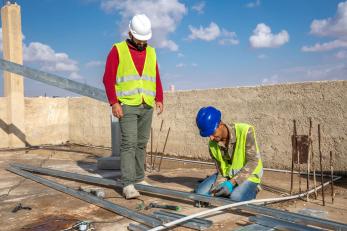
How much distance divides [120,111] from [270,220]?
6.46ft

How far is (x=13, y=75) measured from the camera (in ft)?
31.1

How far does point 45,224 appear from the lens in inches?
123

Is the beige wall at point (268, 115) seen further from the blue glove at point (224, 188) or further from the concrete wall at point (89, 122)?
the blue glove at point (224, 188)

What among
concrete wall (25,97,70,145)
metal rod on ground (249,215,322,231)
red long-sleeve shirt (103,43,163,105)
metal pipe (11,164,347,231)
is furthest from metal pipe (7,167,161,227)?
concrete wall (25,97,70,145)

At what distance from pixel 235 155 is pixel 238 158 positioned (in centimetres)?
4

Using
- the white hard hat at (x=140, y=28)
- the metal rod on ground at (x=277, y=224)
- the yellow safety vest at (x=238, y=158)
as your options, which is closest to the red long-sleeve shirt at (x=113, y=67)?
the white hard hat at (x=140, y=28)

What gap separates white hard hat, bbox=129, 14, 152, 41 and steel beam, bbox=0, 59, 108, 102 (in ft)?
7.59

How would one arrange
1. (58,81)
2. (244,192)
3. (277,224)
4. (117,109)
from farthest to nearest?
1. (58,81)
2. (117,109)
3. (244,192)
4. (277,224)

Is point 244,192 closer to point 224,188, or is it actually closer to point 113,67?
point 224,188

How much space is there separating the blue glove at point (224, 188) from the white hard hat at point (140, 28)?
1.81 m

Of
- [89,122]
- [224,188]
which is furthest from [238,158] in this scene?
[89,122]

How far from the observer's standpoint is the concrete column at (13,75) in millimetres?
9469

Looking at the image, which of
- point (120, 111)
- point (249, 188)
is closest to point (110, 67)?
point (120, 111)

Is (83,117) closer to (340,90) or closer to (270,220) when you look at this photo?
(340,90)
